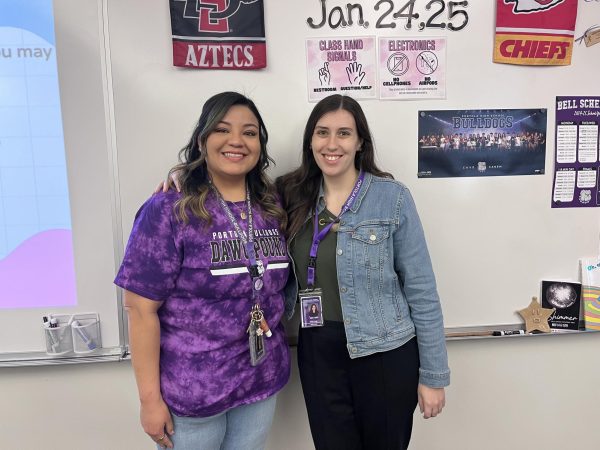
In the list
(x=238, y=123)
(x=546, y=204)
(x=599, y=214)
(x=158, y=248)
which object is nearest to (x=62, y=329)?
(x=158, y=248)

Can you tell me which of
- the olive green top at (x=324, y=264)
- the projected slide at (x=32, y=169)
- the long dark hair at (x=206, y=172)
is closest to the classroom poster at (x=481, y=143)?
the olive green top at (x=324, y=264)

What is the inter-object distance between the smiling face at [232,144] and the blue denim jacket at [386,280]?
35cm

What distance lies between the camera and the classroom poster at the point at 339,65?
148cm

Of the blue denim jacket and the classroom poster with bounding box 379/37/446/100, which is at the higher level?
the classroom poster with bounding box 379/37/446/100

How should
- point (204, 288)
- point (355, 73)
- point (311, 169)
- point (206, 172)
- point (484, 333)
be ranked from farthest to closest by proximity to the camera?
point (484, 333) → point (355, 73) → point (311, 169) → point (206, 172) → point (204, 288)

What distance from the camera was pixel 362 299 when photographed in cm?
123

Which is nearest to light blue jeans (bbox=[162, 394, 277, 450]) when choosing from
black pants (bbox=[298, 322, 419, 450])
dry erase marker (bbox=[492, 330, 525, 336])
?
black pants (bbox=[298, 322, 419, 450])

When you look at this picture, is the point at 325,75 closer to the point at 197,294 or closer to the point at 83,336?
the point at 197,294

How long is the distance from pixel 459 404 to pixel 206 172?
4.68 feet

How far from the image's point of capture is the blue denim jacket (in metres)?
1.22

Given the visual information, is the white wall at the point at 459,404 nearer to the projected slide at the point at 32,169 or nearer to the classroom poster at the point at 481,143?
the projected slide at the point at 32,169

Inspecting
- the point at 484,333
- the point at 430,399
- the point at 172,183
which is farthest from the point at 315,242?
the point at 484,333

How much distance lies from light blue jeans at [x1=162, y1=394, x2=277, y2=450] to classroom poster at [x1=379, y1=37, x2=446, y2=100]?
119cm

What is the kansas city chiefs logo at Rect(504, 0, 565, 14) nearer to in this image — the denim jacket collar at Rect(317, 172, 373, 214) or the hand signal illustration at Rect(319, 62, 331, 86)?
the hand signal illustration at Rect(319, 62, 331, 86)
